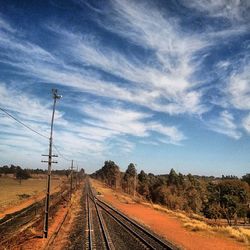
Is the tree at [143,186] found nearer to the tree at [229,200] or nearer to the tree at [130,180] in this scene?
the tree at [130,180]

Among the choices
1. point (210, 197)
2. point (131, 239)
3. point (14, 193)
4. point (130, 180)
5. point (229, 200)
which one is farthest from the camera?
point (130, 180)

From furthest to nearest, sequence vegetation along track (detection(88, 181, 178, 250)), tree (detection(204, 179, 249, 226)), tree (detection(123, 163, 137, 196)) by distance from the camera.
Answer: tree (detection(123, 163, 137, 196)) < tree (detection(204, 179, 249, 226)) < vegetation along track (detection(88, 181, 178, 250))

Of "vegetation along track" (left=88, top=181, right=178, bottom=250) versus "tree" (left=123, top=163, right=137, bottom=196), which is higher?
"tree" (left=123, top=163, right=137, bottom=196)

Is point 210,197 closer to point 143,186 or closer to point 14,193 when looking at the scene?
point 143,186

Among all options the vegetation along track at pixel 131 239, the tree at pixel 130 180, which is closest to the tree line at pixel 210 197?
the tree at pixel 130 180

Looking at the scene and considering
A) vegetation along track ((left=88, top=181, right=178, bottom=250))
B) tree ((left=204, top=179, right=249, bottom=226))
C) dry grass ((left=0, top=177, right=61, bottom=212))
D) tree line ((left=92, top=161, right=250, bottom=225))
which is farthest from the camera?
tree line ((left=92, top=161, right=250, bottom=225))

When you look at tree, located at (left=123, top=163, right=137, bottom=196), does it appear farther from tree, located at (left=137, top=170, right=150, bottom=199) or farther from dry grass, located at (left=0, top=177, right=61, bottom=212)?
dry grass, located at (left=0, top=177, right=61, bottom=212)

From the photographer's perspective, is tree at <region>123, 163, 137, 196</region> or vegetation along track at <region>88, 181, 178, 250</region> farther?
tree at <region>123, 163, 137, 196</region>

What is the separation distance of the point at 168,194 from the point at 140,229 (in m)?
62.3

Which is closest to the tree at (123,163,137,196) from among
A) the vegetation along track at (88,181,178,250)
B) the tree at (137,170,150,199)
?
the tree at (137,170,150,199)

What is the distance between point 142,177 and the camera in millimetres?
130750

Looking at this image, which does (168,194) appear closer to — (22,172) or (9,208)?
(9,208)

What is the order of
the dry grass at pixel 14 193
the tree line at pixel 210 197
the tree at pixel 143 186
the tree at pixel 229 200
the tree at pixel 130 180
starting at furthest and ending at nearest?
the tree at pixel 130 180
the tree at pixel 143 186
the tree line at pixel 210 197
the tree at pixel 229 200
the dry grass at pixel 14 193

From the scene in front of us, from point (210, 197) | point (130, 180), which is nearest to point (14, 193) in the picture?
point (130, 180)
